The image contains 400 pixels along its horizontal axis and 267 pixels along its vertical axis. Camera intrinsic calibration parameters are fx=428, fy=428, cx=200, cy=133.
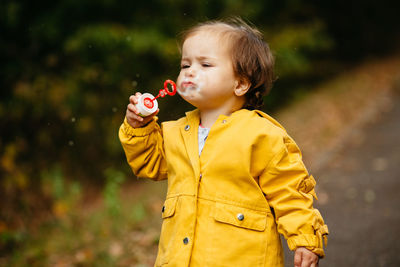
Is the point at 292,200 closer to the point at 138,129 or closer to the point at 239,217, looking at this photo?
the point at 239,217

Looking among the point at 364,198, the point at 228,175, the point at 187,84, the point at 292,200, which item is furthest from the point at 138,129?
the point at 364,198

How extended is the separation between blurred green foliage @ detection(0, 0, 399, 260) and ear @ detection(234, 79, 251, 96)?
3.45 metres

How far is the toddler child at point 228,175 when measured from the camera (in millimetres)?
1852

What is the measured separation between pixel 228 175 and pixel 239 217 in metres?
0.19

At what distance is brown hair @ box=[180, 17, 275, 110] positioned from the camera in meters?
2.02

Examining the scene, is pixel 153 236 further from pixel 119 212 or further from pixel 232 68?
pixel 232 68

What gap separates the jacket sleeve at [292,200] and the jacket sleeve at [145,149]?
1.87 ft

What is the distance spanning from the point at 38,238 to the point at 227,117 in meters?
3.67

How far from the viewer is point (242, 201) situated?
1.88 meters

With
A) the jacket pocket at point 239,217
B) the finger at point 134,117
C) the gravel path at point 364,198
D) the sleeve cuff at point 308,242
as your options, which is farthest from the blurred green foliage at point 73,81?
the sleeve cuff at point 308,242

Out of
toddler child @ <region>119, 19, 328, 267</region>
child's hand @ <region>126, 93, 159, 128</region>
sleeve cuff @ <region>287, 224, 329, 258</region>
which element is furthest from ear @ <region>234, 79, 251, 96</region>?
sleeve cuff @ <region>287, 224, 329, 258</region>

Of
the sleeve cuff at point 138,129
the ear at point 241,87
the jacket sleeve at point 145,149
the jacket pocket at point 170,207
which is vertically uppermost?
the ear at point 241,87

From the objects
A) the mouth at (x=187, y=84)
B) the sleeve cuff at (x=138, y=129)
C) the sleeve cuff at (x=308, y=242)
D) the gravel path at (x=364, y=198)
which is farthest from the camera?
the gravel path at (x=364, y=198)

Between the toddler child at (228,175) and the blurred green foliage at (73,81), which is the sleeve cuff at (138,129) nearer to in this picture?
the toddler child at (228,175)
